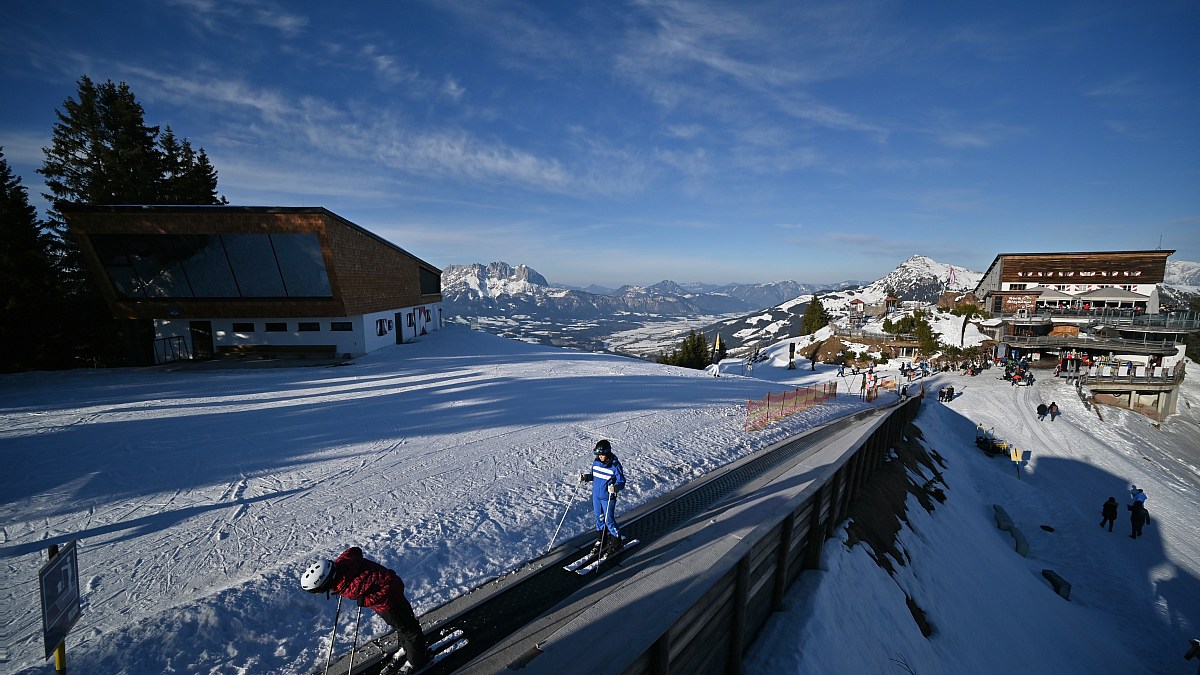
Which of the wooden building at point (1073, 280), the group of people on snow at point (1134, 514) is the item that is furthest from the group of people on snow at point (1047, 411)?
the wooden building at point (1073, 280)

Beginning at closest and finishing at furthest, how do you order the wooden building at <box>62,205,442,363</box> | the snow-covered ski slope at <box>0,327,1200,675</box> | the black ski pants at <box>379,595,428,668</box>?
the black ski pants at <box>379,595,428,668</box>
the snow-covered ski slope at <box>0,327,1200,675</box>
the wooden building at <box>62,205,442,363</box>

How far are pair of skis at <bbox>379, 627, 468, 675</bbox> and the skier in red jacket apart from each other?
0.08m

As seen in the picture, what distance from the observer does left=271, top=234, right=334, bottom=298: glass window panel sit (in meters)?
22.0

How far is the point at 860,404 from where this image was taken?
2280 centimetres

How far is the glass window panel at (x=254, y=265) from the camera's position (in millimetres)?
21797

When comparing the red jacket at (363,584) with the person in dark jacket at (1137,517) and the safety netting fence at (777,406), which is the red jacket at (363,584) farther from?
the person in dark jacket at (1137,517)

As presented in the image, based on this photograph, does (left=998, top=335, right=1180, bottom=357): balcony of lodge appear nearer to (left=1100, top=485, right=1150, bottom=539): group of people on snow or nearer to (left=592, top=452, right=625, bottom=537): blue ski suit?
(left=1100, top=485, right=1150, bottom=539): group of people on snow

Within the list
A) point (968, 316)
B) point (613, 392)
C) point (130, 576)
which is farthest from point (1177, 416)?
point (130, 576)

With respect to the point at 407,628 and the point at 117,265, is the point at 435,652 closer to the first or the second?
the point at 407,628

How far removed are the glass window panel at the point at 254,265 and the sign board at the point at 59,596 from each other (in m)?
23.0

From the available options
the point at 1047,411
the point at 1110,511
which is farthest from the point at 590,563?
the point at 1047,411

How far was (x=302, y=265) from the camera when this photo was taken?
2275 centimetres

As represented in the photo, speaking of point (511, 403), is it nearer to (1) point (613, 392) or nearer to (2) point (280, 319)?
(1) point (613, 392)

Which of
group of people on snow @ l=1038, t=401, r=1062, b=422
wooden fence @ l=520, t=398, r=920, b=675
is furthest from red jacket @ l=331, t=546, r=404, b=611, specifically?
group of people on snow @ l=1038, t=401, r=1062, b=422
